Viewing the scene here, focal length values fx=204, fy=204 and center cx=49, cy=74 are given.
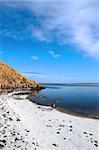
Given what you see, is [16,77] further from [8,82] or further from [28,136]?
[28,136]

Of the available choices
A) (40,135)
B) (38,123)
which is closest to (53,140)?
(40,135)

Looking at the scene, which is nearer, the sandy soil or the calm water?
the sandy soil

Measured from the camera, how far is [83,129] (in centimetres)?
1973

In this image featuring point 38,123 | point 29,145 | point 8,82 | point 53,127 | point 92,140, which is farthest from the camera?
point 8,82

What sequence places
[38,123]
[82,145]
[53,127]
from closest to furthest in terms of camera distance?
[82,145]
[53,127]
[38,123]

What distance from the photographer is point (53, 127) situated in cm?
1972

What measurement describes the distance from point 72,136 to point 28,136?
3.87 meters

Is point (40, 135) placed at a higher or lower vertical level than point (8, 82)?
lower

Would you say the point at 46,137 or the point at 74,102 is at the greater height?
the point at 74,102

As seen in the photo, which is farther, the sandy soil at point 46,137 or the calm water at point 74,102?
the calm water at point 74,102

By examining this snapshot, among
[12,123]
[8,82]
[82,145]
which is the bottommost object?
[82,145]

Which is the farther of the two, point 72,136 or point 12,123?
point 12,123

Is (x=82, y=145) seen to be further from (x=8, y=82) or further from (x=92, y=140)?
(x=8, y=82)

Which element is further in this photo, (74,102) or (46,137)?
(74,102)
